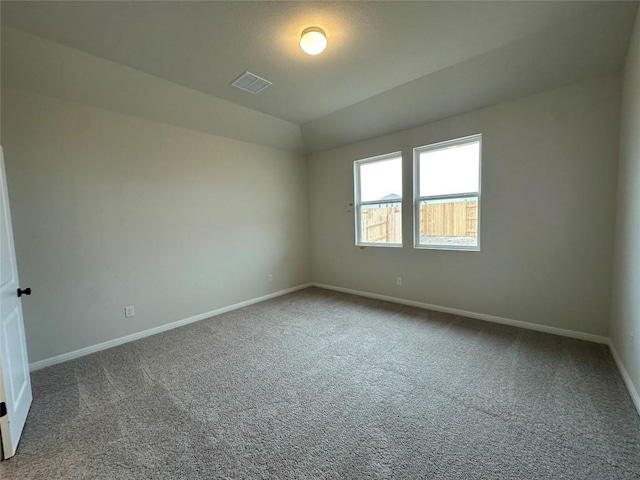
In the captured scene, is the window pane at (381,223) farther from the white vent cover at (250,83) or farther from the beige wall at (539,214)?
the white vent cover at (250,83)

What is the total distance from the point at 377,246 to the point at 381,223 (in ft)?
1.30

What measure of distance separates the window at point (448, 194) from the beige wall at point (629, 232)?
1213 mm

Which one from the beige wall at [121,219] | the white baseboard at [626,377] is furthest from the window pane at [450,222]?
the beige wall at [121,219]

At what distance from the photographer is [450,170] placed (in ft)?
11.7

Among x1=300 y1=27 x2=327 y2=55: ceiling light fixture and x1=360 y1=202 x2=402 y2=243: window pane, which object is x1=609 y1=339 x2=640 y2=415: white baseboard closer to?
x1=360 y1=202 x2=402 y2=243: window pane

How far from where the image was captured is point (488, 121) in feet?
10.3

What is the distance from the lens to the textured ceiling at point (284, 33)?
191 centimetres

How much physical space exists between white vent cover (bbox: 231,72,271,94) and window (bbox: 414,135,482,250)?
230 cm

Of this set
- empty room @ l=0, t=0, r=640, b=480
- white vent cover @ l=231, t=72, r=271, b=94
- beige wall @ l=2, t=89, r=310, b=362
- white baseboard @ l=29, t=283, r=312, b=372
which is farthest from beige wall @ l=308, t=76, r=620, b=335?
white baseboard @ l=29, t=283, r=312, b=372

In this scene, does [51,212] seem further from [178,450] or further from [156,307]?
[178,450]

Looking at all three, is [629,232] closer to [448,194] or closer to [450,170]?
[448,194]

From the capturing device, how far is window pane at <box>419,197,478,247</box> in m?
3.42

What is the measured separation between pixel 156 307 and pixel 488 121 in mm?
4746

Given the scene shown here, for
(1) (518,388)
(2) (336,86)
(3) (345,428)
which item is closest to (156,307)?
(3) (345,428)
